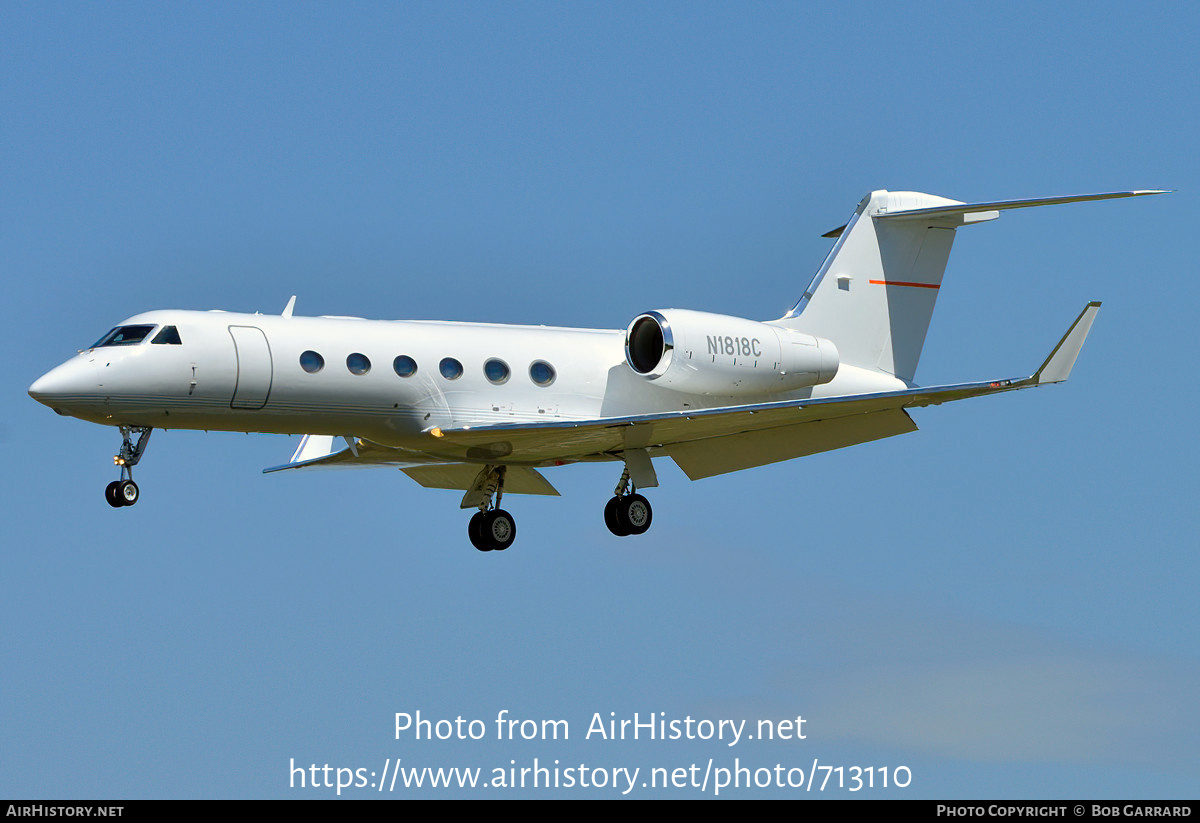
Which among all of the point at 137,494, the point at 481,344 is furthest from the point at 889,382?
the point at 137,494

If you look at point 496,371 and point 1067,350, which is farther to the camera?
point 496,371

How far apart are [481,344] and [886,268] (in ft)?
23.6

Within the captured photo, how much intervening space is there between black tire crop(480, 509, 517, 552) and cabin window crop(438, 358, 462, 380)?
295cm

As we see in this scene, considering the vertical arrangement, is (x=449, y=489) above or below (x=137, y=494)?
above

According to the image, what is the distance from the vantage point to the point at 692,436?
26156 mm

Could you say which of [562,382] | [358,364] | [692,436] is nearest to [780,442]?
[692,436]

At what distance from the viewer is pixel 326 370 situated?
23484 millimetres

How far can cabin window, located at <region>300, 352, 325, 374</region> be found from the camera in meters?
23.4

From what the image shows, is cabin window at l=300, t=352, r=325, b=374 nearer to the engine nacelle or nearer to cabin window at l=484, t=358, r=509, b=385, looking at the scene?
cabin window at l=484, t=358, r=509, b=385

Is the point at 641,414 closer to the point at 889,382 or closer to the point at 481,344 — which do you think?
the point at 481,344

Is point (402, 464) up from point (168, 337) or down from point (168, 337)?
up

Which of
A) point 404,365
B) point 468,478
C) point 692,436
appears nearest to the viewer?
point 404,365

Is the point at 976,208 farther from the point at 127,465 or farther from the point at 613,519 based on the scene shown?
the point at 127,465

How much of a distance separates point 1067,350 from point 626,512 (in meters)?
6.78
